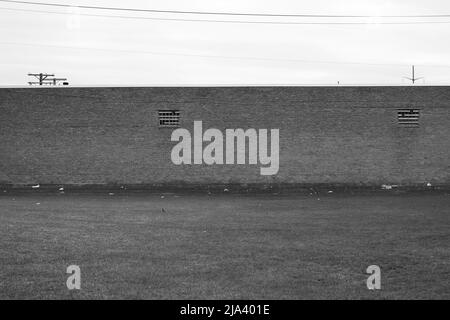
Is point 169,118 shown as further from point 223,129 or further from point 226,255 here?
point 226,255

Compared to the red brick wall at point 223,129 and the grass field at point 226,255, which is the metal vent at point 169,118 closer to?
the red brick wall at point 223,129

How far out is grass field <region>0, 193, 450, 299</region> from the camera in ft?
25.8

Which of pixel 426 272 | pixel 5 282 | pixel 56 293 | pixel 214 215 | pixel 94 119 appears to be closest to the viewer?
pixel 56 293

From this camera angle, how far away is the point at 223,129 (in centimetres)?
3384

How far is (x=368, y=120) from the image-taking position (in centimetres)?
3394

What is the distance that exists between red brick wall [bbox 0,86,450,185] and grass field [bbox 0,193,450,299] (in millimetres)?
15165

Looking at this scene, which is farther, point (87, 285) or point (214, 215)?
point (214, 215)

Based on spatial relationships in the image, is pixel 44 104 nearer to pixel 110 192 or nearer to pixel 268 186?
pixel 110 192

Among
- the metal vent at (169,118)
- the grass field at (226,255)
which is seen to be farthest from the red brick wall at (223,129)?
the grass field at (226,255)

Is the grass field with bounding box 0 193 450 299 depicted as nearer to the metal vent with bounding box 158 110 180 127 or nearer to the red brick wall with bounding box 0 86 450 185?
the red brick wall with bounding box 0 86 450 185

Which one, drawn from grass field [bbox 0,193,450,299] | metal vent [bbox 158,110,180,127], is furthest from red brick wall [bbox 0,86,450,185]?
grass field [bbox 0,193,450,299]

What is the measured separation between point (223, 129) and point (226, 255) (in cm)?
2351
